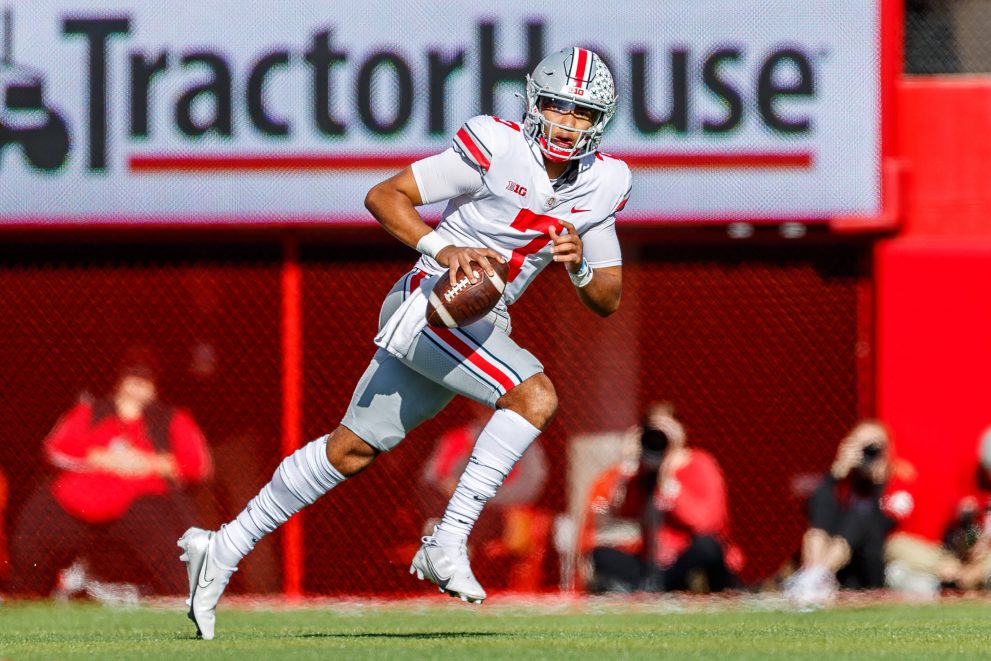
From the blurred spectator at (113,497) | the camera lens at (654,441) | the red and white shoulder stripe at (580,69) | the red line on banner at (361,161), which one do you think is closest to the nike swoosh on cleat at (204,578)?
the red and white shoulder stripe at (580,69)

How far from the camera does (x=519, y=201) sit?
6625mm

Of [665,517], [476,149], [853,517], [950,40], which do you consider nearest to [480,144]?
[476,149]

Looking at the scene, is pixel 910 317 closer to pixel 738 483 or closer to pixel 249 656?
pixel 738 483

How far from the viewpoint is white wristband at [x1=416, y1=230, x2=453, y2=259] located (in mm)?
6414

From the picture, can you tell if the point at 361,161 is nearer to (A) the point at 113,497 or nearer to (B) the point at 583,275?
(A) the point at 113,497

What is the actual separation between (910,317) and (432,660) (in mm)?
7196

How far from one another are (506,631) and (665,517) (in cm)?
365

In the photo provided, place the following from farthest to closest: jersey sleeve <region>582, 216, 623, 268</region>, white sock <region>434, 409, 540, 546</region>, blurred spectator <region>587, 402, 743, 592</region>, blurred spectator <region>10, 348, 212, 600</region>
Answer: blurred spectator <region>10, 348, 212, 600</region>, blurred spectator <region>587, 402, 743, 592</region>, jersey sleeve <region>582, 216, 623, 268</region>, white sock <region>434, 409, 540, 546</region>

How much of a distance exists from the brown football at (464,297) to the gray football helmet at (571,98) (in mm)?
500

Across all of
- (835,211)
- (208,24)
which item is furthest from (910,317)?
(208,24)

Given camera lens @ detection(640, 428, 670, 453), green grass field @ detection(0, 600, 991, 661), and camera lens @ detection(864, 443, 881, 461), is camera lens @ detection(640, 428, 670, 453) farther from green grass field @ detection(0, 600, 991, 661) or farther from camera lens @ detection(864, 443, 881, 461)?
camera lens @ detection(864, 443, 881, 461)

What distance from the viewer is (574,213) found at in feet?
22.0

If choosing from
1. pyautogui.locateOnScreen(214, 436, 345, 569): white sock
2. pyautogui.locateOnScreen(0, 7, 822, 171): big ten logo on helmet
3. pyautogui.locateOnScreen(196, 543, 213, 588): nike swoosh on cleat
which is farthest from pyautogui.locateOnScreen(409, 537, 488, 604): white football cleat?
pyautogui.locateOnScreen(0, 7, 822, 171): big ten logo on helmet

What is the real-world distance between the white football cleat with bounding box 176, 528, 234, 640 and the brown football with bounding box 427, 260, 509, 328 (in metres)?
1.14
